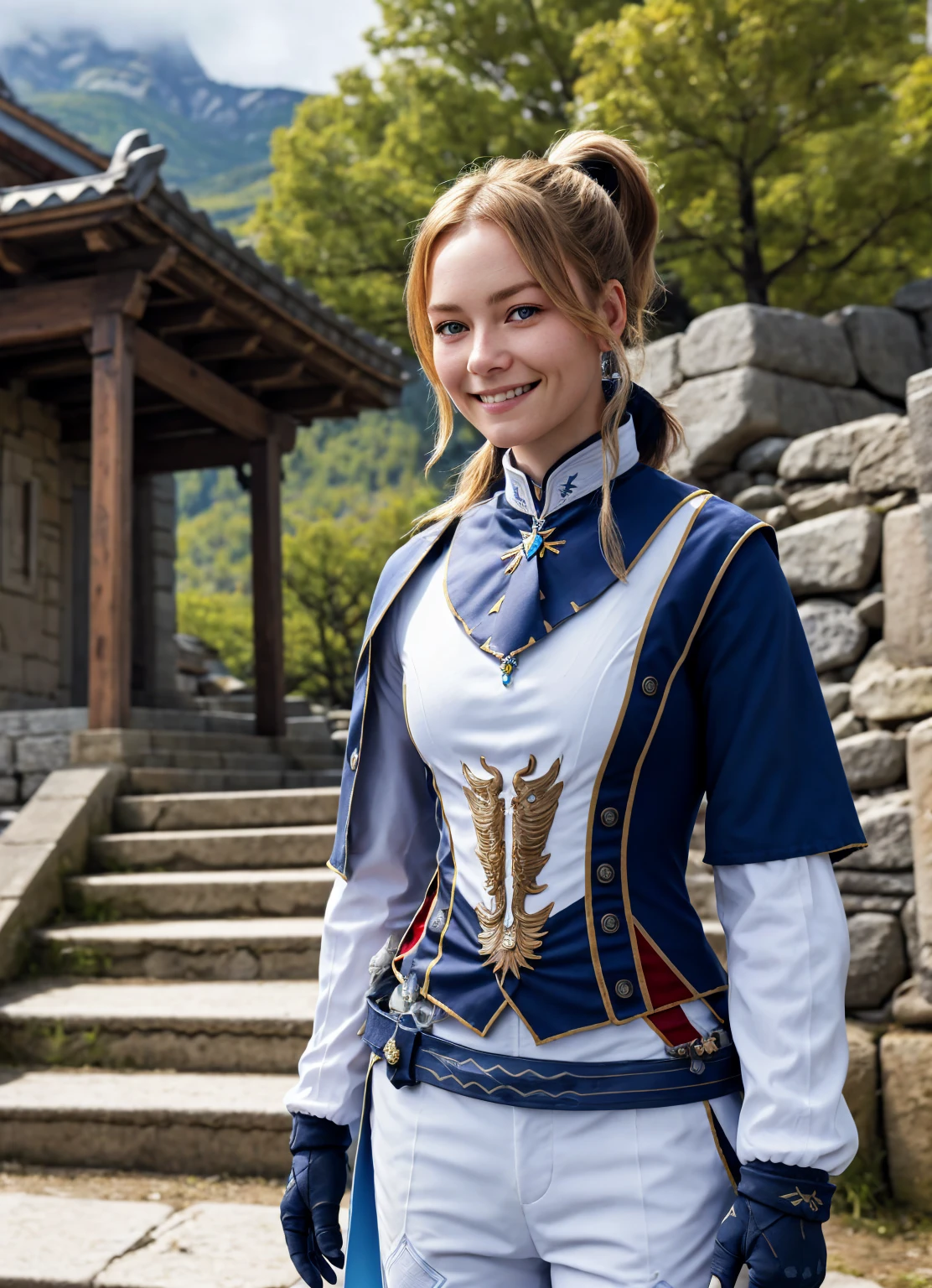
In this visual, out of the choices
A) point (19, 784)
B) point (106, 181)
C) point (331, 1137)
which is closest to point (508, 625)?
point (331, 1137)

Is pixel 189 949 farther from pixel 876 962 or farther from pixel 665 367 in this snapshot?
pixel 665 367

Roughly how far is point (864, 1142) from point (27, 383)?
7.87 m

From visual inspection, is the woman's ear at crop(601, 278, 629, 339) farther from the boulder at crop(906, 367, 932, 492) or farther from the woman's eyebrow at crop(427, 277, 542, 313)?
the boulder at crop(906, 367, 932, 492)

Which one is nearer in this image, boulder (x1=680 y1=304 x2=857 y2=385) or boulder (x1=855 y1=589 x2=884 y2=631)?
boulder (x1=855 y1=589 x2=884 y2=631)

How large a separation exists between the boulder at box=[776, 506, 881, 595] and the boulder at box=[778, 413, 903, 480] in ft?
0.59

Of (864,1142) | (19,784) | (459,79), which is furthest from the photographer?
(459,79)

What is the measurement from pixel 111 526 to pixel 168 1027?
3235 millimetres

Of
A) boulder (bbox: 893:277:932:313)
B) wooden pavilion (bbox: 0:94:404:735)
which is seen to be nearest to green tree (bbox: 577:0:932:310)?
wooden pavilion (bbox: 0:94:404:735)

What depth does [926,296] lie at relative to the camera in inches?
223

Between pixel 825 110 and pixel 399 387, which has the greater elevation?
pixel 825 110

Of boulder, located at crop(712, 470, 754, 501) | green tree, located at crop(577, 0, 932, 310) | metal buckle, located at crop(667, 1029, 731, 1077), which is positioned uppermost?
green tree, located at crop(577, 0, 932, 310)

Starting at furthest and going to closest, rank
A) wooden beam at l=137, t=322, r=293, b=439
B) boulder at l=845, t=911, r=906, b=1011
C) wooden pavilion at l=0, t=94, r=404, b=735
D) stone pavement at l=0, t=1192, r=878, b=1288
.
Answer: wooden beam at l=137, t=322, r=293, b=439 < wooden pavilion at l=0, t=94, r=404, b=735 < boulder at l=845, t=911, r=906, b=1011 < stone pavement at l=0, t=1192, r=878, b=1288

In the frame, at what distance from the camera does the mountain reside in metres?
116

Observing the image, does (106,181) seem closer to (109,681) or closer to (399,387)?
(109,681)
